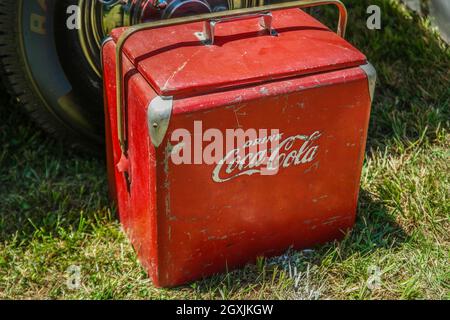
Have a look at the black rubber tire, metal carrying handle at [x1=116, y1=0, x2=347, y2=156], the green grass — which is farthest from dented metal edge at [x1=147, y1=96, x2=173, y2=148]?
the black rubber tire

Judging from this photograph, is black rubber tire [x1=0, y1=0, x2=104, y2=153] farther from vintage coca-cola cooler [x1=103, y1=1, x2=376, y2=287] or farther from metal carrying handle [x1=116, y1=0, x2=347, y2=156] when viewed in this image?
metal carrying handle [x1=116, y1=0, x2=347, y2=156]

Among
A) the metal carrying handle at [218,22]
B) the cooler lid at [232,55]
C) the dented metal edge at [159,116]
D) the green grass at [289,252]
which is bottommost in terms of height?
the green grass at [289,252]

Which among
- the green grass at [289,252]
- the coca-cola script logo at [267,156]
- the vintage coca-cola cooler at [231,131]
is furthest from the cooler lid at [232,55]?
the green grass at [289,252]

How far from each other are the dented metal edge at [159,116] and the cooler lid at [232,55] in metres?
0.02

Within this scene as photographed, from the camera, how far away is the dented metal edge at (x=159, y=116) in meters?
1.99

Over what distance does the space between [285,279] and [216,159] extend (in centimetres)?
48

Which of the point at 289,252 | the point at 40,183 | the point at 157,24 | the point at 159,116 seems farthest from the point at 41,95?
the point at 289,252

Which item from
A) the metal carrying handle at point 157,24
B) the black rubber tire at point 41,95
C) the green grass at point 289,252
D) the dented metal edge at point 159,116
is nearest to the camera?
the dented metal edge at point 159,116

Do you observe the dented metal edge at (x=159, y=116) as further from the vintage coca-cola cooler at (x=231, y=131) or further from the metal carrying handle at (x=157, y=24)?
the metal carrying handle at (x=157, y=24)

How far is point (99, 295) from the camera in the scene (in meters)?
2.30

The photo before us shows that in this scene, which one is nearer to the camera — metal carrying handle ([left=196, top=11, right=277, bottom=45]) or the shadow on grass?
metal carrying handle ([left=196, top=11, right=277, bottom=45])

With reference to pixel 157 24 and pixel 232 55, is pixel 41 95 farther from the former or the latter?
pixel 232 55

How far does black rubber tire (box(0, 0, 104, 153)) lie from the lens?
2.53 metres

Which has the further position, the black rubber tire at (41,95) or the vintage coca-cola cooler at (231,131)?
the black rubber tire at (41,95)
